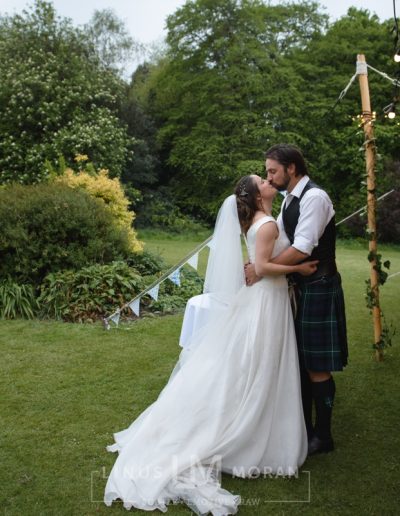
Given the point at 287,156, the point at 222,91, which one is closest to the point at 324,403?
the point at 287,156

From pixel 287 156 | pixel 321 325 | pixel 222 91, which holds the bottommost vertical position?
pixel 321 325

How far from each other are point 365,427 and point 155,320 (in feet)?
11.6

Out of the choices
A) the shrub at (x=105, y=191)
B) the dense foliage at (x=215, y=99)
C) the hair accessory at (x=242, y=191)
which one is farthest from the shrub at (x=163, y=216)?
the hair accessory at (x=242, y=191)

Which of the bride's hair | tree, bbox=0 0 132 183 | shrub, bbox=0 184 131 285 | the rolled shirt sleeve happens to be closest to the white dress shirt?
the rolled shirt sleeve

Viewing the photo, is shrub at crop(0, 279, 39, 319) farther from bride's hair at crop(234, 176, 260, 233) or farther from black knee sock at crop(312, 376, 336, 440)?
black knee sock at crop(312, 376, 336, 440)

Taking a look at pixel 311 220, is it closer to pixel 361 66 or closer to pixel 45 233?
pixel 361 66

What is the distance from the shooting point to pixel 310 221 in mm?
3012

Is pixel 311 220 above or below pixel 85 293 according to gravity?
above

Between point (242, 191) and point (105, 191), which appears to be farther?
point (105, 191)

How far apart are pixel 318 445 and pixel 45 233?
16.3ft

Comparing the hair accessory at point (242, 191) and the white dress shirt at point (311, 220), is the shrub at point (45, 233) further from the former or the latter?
the white dress shirt at point (311, 220)

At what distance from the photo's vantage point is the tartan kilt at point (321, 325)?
3.21 metres

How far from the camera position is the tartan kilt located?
3211 millimetres

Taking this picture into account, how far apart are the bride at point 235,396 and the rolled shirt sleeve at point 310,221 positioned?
0.46ft
